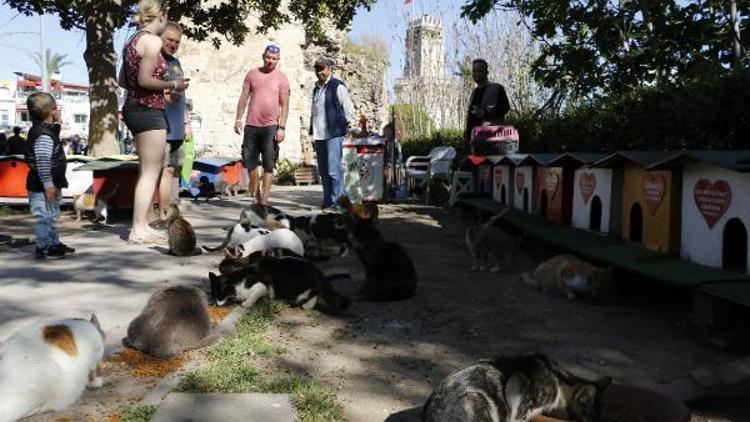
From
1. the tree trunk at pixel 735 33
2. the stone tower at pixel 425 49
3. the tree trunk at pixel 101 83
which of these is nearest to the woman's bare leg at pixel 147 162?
the tree trunk at pixel 735 33

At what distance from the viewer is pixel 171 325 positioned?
364 cm

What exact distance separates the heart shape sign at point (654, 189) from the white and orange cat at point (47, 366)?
3947 mm

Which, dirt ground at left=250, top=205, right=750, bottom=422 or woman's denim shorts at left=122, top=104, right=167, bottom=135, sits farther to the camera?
woman's denim shorts at left=122, top=104, right=167, bottom=135

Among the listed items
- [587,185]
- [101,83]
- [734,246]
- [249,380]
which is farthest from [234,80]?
[249,380]

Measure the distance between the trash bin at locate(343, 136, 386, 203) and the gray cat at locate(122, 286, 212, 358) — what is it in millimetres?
8291

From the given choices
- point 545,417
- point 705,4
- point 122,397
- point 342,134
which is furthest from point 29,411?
point 705,4

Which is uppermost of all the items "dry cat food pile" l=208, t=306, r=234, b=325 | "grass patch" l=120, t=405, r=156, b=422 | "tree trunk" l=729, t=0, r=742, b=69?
"tree trunk" l=729, t=0, r=742, b=69

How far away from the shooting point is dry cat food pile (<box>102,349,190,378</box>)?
3311 millimetres

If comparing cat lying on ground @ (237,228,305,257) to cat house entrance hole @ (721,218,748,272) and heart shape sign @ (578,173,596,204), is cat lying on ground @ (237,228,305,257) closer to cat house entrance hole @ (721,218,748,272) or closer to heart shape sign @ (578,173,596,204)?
heart shape sign @ (578,173,596,204)

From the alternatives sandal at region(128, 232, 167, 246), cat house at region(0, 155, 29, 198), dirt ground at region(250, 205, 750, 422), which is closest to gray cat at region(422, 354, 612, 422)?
dirt ground at region(250, 205, 750, 422)

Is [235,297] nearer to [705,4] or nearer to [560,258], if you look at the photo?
→ [560,258]

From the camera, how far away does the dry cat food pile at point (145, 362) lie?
130 inches

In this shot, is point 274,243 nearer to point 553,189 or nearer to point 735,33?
point 553,189

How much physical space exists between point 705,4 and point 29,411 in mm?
10345
